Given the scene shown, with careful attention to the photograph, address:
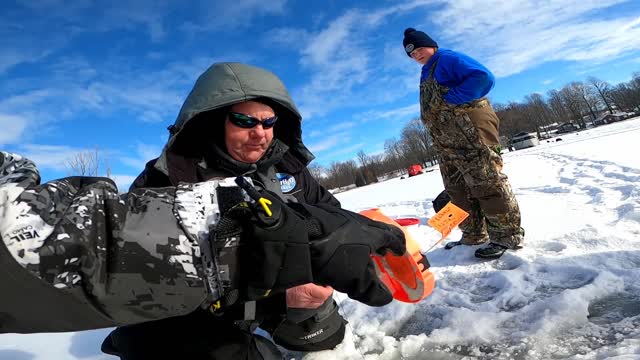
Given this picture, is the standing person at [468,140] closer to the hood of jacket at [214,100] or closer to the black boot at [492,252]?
the black boot at [492,252]

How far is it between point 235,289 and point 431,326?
1458 mm

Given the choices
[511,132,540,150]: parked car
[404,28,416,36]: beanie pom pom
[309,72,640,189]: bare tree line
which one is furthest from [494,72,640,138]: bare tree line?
[404,28,416,36]: beanie pom pom

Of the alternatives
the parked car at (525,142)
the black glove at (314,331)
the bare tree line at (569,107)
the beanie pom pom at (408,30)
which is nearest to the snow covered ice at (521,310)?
the black glove at (314,331)

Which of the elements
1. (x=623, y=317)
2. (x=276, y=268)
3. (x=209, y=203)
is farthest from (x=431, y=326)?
(x=209, y=203)

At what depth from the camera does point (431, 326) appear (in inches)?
78.6

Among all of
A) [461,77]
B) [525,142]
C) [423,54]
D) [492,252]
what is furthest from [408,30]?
[525,142]

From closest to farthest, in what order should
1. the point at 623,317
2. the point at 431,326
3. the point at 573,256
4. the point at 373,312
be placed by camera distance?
the point at 623,317
the point at 431,326
the point at 373,312
the point at 573,256

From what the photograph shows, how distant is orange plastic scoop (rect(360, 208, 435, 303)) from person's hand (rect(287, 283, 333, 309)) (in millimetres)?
289

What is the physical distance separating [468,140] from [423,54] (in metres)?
0.93

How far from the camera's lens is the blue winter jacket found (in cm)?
295

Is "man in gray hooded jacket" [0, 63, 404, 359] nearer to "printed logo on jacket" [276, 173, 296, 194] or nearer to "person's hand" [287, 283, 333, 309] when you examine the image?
"person's hand" [287, 283, 333, 309]

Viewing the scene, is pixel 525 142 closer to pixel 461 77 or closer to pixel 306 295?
pixel 461 77

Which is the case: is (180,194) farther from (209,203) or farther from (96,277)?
(96,277)

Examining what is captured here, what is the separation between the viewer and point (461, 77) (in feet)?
9.90
